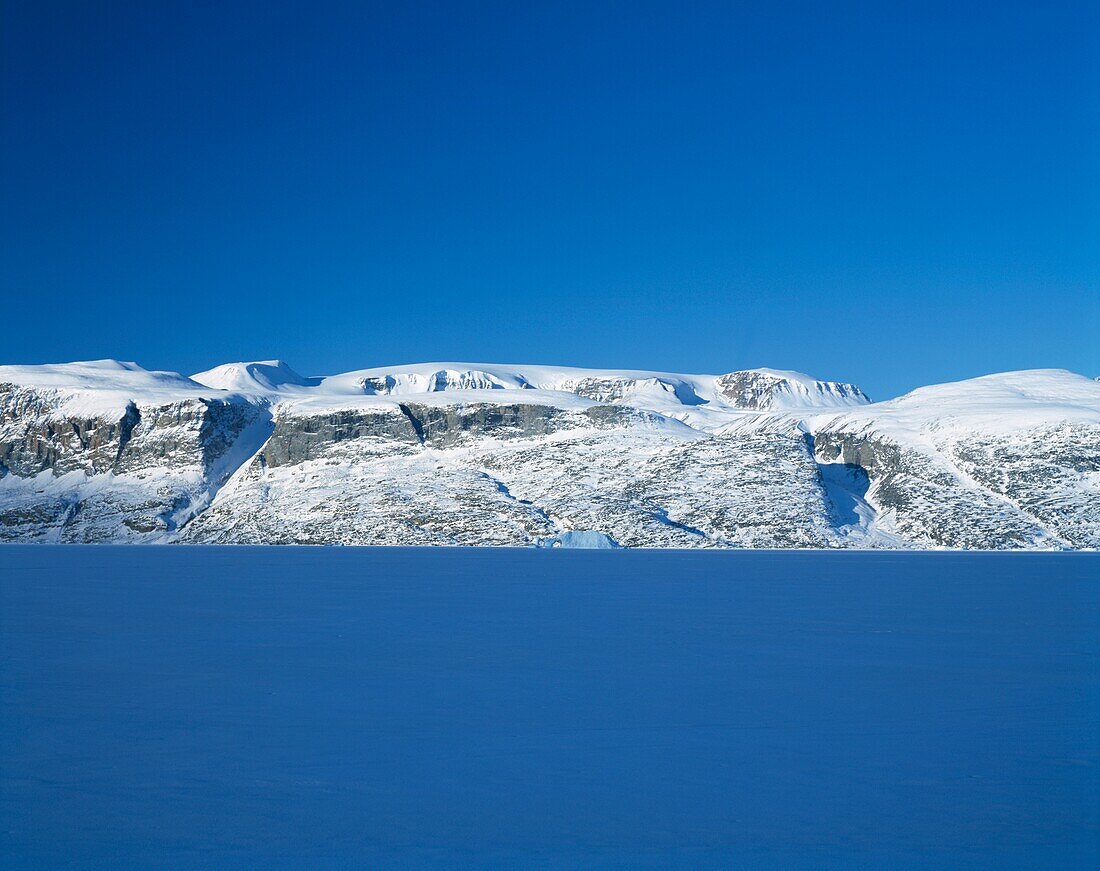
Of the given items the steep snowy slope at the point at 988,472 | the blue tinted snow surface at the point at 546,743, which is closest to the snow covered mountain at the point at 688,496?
the steep snowy slope at the point at 988,472

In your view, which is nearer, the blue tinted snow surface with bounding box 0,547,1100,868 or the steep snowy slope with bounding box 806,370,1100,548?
the blue tinted snow surface with bounding box 0,547,1100,868

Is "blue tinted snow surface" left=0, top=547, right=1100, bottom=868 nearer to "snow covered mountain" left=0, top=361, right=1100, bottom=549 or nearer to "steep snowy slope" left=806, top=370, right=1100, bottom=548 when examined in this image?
"snow covered mountain" left=0, top=361, right=1100, bottom=549

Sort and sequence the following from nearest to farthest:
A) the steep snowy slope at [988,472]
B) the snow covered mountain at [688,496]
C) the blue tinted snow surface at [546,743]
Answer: the blue tinted snow surface at [546,743]
the steep snowy slope at [988,472]
the snow covered mountain at [688,496]

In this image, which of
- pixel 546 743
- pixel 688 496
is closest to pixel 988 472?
pixel 688 496

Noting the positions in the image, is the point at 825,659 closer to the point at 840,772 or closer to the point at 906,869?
the point at 840,772

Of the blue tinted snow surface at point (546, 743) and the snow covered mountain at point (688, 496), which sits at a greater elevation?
the snow covered mountain at point (688, 496)

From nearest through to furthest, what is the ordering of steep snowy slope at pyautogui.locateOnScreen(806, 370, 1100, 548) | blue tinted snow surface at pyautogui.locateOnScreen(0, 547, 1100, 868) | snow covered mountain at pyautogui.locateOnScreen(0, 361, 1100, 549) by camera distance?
1. blue tinted snow surface at pyautogui.locateOnScreen(0, 547, 1100, 868)
2. steep snowy slope at pyautogui.locateOnScreen(806, 370, 1100, 548)
3. snow covered mountain at pyautogui.locateOnScreen(0, 361, 1100, 549)

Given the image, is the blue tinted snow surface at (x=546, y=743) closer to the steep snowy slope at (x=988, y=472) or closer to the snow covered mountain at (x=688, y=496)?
the snow covered mountain at (x=688, y=496)

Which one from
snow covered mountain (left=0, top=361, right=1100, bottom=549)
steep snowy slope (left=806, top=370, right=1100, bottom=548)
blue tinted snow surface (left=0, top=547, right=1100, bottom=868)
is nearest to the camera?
blue tinted snow surface (left=0, top=547, right=1100, bottom=868)

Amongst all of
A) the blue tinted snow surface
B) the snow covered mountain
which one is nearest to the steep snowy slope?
the snow covered mountain
